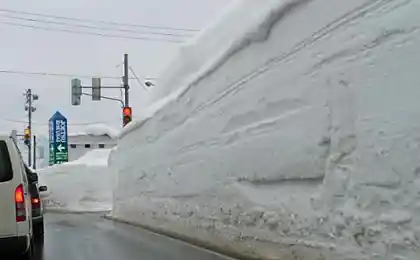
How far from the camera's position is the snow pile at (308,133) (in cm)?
638

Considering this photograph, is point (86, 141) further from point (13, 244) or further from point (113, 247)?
point (13, 244)

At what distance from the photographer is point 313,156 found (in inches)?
325

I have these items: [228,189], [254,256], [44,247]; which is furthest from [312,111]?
[44,247]

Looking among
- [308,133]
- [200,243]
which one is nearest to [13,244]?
[308,133]

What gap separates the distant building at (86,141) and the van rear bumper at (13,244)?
77.3 m

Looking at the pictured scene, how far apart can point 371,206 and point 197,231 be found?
307 inches

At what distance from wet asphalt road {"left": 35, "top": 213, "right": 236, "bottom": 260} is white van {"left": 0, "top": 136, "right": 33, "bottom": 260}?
262 cm

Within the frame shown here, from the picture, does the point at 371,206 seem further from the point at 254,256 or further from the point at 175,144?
the point at 175,144

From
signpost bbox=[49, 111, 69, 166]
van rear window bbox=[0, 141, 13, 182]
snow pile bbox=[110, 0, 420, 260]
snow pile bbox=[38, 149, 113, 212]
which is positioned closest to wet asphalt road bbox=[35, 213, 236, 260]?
snow pile bbox=[110, 0, 420, 260]

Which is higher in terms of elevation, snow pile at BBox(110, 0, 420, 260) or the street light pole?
the street light pole

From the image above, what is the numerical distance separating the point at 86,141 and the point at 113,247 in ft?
246

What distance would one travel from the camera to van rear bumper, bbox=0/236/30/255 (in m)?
9.23

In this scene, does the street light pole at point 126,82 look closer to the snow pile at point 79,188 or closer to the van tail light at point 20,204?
the snow pile at point 79,188

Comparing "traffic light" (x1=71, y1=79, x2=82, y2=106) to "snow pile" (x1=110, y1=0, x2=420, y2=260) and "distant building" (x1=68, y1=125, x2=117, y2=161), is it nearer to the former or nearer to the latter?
"snow pile" (x1=110, y1=0, x2=420, y2=260)
